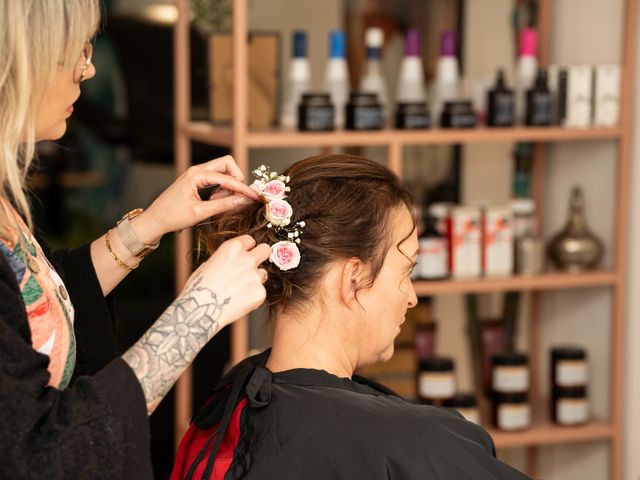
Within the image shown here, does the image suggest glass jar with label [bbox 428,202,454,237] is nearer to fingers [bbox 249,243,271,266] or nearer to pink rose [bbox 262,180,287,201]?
pink rose [bbox 262,180,287,201]

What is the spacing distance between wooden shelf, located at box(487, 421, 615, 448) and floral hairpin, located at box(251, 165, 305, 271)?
1.73m

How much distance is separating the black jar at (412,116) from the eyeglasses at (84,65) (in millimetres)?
1690

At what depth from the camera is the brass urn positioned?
3244 mm

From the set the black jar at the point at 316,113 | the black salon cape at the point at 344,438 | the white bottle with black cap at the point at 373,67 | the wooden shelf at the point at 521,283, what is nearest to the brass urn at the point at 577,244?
the wooden shelf at the point at 521,283

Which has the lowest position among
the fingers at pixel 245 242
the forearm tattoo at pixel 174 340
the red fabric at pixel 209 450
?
the red fabric at pixel 209 450

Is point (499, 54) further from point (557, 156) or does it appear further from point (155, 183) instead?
point (155, 183)

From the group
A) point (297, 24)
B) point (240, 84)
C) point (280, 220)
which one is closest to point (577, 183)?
point (240, 84)

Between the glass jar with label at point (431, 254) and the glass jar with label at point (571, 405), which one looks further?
the glass jar with label at point (571, 405)

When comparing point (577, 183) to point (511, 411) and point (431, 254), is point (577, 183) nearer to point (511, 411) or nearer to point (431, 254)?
point (431, 254)

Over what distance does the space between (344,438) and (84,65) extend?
0.66 metres

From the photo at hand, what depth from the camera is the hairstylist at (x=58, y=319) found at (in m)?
1.24

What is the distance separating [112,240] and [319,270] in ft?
1.25

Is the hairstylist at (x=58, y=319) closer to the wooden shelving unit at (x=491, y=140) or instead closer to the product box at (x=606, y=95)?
the wooden shelving unit at (x=491, y=140)

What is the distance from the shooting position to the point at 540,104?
3.15 m
